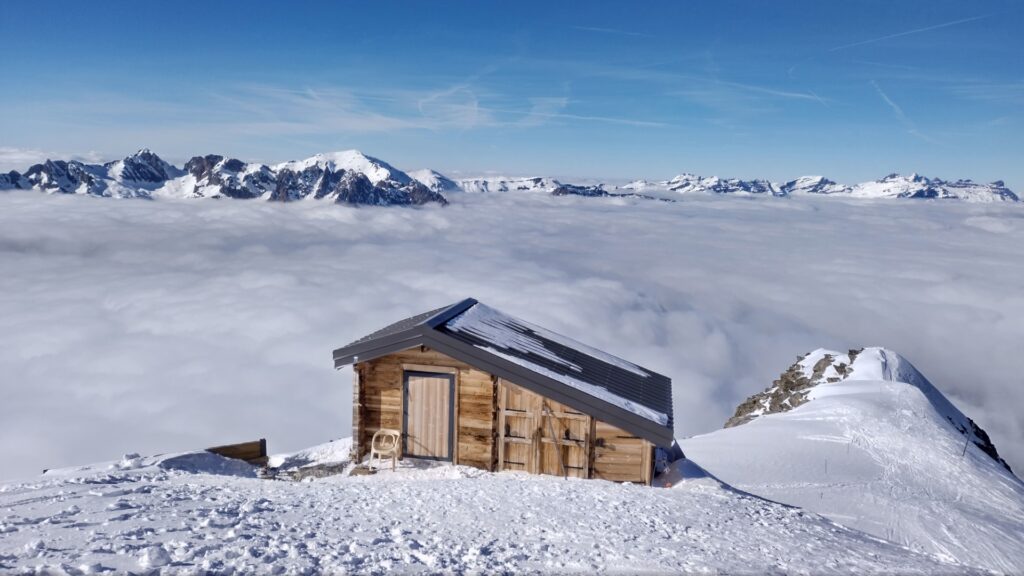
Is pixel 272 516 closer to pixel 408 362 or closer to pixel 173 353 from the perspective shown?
pixel 408 362

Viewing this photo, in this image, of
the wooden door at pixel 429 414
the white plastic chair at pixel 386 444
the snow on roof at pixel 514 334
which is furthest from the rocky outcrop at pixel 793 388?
the white plastic chair at pixel 386 444

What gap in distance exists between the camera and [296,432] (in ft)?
274

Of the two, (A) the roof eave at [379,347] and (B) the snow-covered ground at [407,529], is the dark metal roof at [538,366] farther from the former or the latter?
(B) the snow-covered ground at [407,529]

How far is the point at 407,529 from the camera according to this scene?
9.77m

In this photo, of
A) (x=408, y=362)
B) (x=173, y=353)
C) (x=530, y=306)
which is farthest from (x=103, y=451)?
(x=530, y=306)

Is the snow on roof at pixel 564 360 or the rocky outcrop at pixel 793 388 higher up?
the snow on roof at pixel 564 360

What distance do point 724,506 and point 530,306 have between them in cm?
15049

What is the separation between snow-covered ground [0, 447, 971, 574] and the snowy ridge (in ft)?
15.1

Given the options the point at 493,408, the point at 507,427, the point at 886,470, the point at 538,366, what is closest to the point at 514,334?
the point at 538,366

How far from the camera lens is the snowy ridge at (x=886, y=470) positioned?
622 inches

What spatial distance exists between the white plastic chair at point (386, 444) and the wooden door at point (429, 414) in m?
0.31

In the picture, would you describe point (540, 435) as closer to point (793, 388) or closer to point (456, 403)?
point (456, 403)

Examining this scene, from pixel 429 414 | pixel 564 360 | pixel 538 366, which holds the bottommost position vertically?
pixel 429 414

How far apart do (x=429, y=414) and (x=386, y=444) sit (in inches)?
59.1
